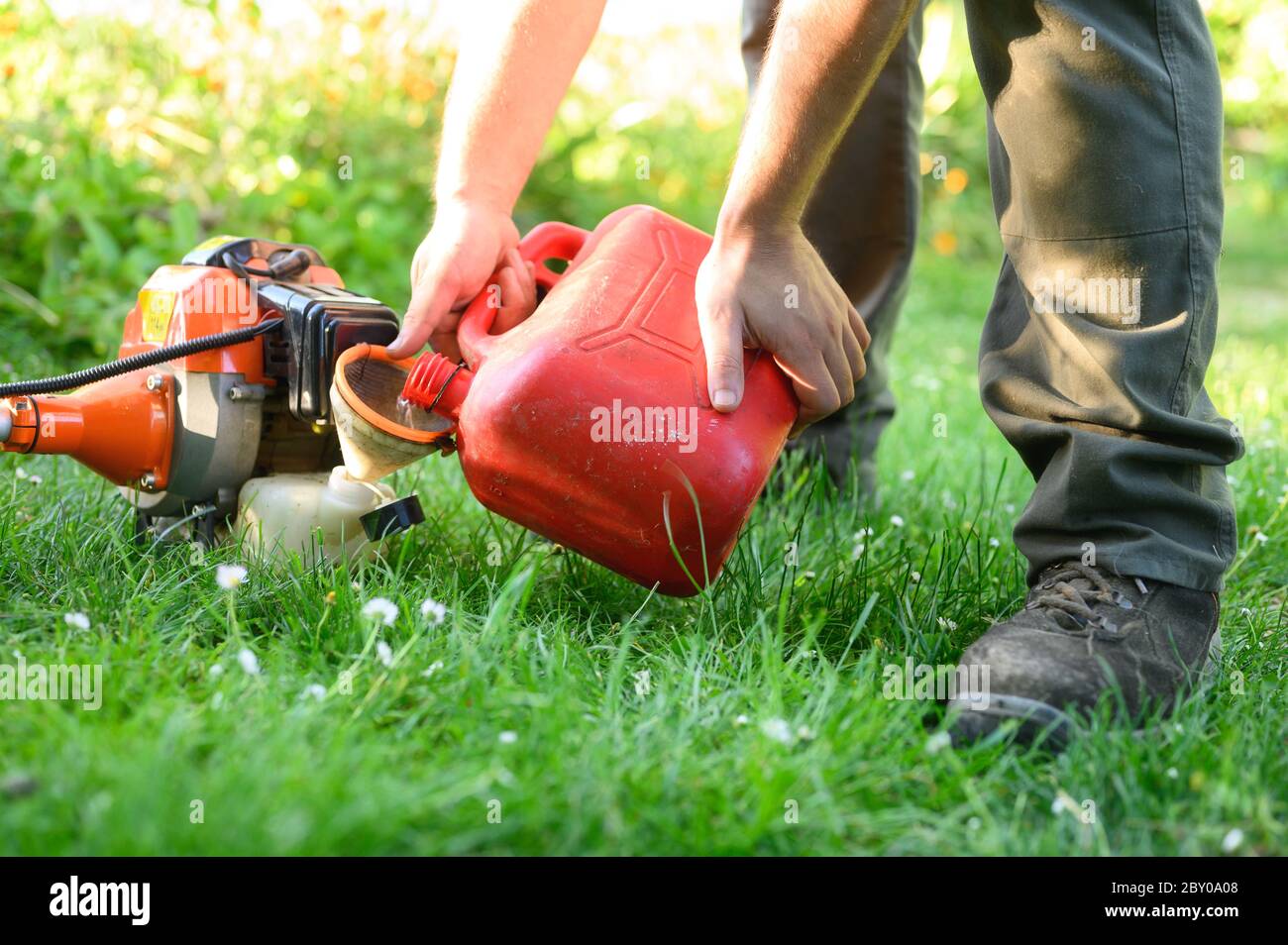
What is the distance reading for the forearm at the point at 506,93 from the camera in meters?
1.63

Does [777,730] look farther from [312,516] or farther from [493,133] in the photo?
[493,133]

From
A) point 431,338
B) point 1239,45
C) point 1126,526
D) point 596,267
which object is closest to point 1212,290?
point 1126,526

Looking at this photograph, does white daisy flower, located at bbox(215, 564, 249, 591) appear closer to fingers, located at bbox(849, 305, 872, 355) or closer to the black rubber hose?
the black rubber hose

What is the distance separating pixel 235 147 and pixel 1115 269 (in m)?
2.78

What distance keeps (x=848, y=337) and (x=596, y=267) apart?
0.33 meters

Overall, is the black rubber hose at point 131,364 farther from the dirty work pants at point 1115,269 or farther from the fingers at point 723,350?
the dirty work pants at point 1115,269

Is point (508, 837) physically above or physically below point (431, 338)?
below

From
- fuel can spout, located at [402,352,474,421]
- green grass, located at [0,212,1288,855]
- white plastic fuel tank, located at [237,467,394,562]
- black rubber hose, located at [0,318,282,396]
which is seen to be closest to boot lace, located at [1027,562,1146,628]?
green grass, located at [0,212,1288,855]

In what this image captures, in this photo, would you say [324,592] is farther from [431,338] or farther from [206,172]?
[206,172]

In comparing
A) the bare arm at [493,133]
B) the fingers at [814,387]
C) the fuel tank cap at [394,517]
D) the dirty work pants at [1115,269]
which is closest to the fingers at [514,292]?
the bare arm at [493,133]

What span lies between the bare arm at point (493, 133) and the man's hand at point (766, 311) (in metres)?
0.34

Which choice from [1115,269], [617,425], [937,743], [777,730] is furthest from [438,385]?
[1115,269]

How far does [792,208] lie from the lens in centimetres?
140

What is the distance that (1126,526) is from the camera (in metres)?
1.41
